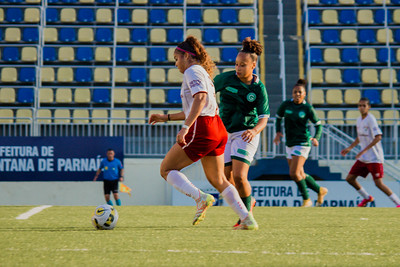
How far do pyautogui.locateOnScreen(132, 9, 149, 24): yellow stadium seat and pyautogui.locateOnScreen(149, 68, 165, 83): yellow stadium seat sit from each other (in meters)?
2.30

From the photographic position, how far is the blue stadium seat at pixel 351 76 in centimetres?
1811

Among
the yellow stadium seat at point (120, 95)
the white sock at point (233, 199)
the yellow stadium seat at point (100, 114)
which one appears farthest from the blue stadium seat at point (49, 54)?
the white sock at point (233, 199)

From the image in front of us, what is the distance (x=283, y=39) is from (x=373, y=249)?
16.8 meters

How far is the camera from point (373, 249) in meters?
3.92

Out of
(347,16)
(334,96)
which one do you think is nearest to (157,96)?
(334,96)

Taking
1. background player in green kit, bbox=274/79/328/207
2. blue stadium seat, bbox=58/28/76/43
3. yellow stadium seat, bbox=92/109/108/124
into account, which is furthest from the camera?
blue stadium seat, bbox=58/28/76/43

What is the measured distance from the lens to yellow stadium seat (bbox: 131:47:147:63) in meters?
18.5

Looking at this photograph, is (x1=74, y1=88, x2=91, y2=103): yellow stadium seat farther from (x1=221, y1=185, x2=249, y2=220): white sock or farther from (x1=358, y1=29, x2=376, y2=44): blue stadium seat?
(x1=221, y1=185, x2=249, y2=220): white sock

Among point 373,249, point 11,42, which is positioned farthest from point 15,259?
point 11,42

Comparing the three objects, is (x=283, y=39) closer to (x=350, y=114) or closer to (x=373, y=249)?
(x=350, y=114)

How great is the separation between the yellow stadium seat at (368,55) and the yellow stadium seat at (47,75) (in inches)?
390

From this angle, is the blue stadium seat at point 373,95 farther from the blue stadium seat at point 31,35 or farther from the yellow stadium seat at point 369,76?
the blue stadium seat at point 31,35

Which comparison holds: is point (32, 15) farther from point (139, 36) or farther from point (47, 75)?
point (139, 36)

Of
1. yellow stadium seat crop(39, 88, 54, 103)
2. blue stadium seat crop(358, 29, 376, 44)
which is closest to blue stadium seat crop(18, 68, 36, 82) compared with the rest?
yellow stadium seat crop(39, 88, 54, 103)
